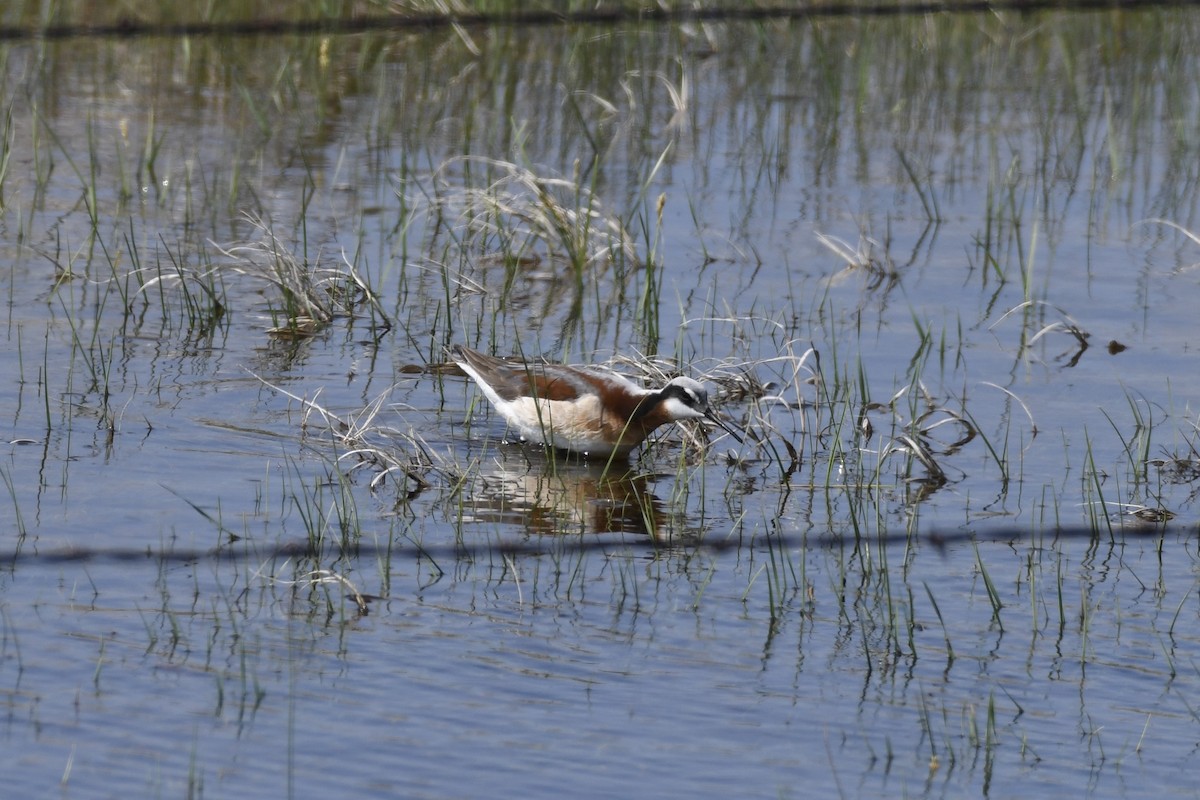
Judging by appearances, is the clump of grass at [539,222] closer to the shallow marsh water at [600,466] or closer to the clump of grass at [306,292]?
the shallow marsh water at [600,466]

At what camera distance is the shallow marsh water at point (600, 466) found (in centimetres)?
550

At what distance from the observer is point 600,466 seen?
8.92m

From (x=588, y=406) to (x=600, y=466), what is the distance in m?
0.39

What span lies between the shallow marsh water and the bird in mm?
180

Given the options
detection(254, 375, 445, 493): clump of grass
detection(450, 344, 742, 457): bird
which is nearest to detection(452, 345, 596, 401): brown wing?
detection(450, 344, 742, 457): bird

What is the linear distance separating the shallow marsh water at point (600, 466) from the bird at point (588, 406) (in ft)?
0.59

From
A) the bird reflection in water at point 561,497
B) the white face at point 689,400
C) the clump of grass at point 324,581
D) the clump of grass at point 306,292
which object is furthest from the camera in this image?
the clump of grass at point 306,292

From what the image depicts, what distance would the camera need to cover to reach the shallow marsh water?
550 centimetres

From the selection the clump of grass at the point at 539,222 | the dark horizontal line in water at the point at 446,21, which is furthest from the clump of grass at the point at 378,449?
the dark horizontal line in water at the point at 446,21

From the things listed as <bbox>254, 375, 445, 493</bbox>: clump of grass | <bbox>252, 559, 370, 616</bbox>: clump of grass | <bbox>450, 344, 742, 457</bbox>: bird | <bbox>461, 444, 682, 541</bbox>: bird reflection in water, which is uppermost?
<bbox>450, 344, 742, 457</bbox>: bird

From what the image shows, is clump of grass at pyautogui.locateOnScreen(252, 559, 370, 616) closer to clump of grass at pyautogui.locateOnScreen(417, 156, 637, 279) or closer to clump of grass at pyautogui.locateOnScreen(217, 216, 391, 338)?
clump of grass at pyautogui.locateOnScreen(217, 216, 391, 338)

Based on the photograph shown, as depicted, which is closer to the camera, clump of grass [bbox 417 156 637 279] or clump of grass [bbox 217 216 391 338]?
clump of grass [bbox 217 216 391 338]

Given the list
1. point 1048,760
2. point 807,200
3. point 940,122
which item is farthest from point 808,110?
point 1048,760

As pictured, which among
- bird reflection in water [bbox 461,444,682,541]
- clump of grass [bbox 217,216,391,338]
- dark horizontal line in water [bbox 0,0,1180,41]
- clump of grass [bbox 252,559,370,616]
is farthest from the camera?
clump of grass [bbox 217,216,391,338]
